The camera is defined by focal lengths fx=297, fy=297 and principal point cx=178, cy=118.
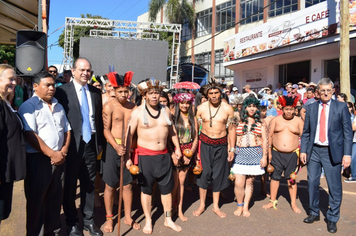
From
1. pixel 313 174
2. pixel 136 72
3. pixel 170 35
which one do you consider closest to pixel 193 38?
pixel 170 35

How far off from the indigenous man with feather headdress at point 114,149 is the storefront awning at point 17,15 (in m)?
5.20

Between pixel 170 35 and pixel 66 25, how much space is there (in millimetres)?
14856

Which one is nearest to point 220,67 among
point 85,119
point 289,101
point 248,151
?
point 289,101

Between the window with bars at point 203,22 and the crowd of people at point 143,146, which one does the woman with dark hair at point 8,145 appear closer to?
the crowd of people at point 143,146

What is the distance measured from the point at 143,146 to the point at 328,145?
8.87ft

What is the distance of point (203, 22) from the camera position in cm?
2769

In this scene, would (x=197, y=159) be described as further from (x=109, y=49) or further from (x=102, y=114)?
(x=109, y=49)

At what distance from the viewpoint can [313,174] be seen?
4.50 metres

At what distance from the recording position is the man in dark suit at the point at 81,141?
3.79m

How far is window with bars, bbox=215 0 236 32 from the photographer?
24.2 meters

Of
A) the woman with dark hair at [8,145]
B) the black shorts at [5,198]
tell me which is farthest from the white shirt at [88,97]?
the black shorts at [5,198]

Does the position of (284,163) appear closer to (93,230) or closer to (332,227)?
(332,227)

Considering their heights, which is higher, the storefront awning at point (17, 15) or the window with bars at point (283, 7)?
the window with bars at point (283, 7)

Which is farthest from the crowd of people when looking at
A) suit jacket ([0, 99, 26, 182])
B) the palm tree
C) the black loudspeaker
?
the palm tree
